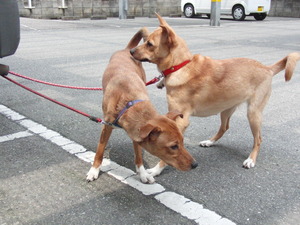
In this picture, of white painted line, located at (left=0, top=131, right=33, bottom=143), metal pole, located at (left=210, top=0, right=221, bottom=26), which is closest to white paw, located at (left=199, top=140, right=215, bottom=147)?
white painted line, located at (left=0, top=131, right=33, bottom=143)

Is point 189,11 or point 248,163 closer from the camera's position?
point 248,163

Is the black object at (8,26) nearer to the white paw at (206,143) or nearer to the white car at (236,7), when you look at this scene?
the white paw at (206,143)

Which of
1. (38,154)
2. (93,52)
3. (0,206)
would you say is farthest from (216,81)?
(93,52)

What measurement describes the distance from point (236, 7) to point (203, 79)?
2035cm

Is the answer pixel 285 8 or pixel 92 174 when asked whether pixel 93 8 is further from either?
pixel 92 174

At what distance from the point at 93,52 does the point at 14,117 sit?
5159mm

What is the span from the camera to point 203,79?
139 inches

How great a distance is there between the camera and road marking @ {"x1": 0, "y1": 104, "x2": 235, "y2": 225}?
267 centimetres

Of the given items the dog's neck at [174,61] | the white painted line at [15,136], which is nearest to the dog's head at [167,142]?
the dog's neck at [174,61]

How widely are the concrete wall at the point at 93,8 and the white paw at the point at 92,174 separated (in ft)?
62.9

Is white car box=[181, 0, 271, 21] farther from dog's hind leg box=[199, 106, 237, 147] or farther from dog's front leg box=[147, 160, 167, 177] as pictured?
dog's front leg box=[147, 160, 167, 177]

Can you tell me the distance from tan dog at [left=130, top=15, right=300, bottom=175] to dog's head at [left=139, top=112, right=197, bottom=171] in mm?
766

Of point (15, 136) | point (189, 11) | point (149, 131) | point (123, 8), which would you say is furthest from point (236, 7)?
point (149, 131)

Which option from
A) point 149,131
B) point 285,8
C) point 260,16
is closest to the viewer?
point 149,131
